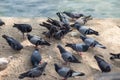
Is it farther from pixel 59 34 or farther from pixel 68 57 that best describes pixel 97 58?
pixel 59 34

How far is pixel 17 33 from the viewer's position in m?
8.90

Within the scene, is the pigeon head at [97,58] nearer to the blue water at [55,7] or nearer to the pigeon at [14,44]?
the pigeon at [14,44]

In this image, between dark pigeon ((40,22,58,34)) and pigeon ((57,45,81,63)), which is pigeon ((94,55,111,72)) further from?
dark pigeon ((40,22,58,34))

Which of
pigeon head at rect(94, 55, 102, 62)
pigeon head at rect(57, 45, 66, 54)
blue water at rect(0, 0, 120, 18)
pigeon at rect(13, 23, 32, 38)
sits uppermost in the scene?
pigeon at rect(13, 23, 32, 38)

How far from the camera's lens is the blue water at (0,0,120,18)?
1183cm

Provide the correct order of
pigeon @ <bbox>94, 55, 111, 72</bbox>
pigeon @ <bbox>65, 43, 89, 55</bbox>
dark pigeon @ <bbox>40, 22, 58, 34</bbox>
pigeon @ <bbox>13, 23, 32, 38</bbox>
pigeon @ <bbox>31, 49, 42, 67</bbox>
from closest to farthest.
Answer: pigeon @ <bbox>31, 49, 42, 67</bbox> < pigeon @ <bbox>94, 55, 111, 72</bbox> < pigeon @ <bbox>65, 43, 89, 55</bbox> < pigeon @ <bbox>13, 23, 32, 38</bbox> < dark pigeon @ <bbox>40, 22, 58, 34</bbox>

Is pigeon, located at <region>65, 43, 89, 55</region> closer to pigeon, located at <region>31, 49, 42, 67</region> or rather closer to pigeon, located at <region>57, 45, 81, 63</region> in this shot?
pigeon, located at <region>57, 45, 81, 63</region>

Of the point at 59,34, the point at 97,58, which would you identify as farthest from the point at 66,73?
the point at 59,34

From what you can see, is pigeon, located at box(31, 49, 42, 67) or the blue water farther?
the blue water

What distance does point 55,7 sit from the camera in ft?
40.7

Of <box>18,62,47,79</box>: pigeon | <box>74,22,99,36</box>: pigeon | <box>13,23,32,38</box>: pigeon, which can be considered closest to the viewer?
<box>18,62,47,79</box>: pigeon

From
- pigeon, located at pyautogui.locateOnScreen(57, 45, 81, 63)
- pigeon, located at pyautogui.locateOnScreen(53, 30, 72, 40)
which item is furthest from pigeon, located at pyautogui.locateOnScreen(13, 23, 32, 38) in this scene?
pigeon, located at pyautogui.locateOnScreen(57, 45, 81, 63)

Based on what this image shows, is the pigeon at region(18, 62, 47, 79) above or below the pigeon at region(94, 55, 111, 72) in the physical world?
above

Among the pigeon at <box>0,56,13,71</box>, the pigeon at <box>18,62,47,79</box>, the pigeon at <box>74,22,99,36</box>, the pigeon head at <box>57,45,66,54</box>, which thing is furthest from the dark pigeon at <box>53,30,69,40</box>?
the pigeon at <box>18,62,47,79</box>
